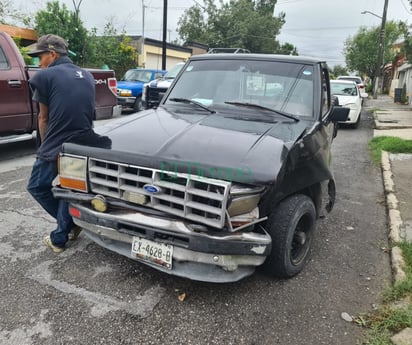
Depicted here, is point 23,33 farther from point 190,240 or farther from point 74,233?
point 190,240

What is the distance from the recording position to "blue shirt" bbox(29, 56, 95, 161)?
3.04m

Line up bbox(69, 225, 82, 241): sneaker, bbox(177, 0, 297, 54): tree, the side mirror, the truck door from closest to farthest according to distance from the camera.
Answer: bbox(69, 225, 82, 241): sneaker, the side mirror, the truck door, bbox(177, 0, 297, 54): tree

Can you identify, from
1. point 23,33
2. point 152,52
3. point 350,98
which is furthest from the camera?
point 152,52

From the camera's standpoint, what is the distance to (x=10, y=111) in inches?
240

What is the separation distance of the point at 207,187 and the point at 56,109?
1.60 meters

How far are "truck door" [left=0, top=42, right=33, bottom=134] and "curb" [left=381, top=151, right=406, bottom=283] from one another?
5.90 meters

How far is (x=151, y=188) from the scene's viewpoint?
2.48 m

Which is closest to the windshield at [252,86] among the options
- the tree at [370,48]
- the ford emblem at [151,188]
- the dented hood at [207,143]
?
the dented hood at [207,143]

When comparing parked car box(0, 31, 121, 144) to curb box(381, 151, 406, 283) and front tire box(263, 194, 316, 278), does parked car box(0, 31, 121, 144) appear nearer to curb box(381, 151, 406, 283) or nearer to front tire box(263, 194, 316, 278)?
front tire box(263, 194, 316, 278)

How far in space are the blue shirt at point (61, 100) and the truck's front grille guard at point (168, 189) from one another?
60cm

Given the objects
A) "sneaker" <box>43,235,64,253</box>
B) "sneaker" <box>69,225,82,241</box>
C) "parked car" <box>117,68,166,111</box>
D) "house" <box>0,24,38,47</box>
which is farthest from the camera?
"house" <box>0,24,38,47</box>

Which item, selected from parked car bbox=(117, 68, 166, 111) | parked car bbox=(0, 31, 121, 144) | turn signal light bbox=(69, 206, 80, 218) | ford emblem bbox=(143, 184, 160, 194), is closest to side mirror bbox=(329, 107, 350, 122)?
ford emblem bbox=(143, 184, 160, 194)

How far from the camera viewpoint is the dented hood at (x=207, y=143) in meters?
2.38

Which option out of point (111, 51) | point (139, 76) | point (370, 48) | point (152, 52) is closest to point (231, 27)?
point (370, 48)
